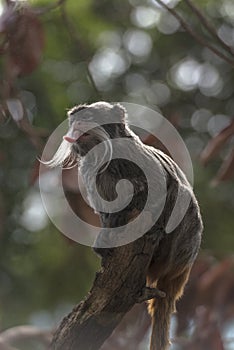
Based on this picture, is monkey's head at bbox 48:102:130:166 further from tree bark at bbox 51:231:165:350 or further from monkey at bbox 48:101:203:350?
tree bark at bbox 51:231:165:350

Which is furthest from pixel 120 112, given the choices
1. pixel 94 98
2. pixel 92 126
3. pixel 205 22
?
pixel 94 98

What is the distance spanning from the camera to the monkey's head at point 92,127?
1.79 m

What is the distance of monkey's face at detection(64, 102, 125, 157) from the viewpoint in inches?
70.5

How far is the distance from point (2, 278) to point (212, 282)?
1405mm

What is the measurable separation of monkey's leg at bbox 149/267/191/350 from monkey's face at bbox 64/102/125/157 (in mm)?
378

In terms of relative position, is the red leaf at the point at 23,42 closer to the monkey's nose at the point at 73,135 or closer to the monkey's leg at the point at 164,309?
the monkey's nose at the point at 73,135

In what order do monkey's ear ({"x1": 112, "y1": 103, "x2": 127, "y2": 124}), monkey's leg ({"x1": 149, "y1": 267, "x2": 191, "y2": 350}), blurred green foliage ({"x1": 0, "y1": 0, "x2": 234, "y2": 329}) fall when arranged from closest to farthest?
monkey's ear ({"x1": 112, "y1": 103, "x2": 127, "y2": 124}) → monkey's leg ({"x1": 149, "y1": 267, "x2": 191, "y2": 350}) → blurred green foliage ({"x1": 0, "y1": 0, "x2": 234, "y2": 329})

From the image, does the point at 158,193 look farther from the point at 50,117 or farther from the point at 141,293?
the point at 50,117

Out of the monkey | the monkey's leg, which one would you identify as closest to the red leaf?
the monkey

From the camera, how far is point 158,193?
1.77 metres

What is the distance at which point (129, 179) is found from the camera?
179 cm

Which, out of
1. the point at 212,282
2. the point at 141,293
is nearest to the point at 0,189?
the point at 212,282

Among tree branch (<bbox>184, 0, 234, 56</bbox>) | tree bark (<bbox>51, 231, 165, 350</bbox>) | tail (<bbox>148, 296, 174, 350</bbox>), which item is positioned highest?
tree branch (<bbox>184, 0, 234, 56</bbox>)

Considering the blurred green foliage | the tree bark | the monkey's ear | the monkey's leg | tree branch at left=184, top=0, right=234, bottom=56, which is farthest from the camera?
the blurred green foliage
